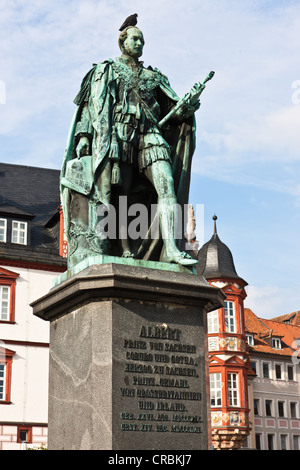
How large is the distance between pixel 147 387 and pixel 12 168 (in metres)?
30.6

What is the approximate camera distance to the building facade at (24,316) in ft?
95.8

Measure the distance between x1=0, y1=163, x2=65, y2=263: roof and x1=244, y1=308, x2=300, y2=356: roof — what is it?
824 inches

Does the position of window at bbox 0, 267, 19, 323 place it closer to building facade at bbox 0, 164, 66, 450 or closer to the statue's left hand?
building facade at bbox 0, 164, 66, 450

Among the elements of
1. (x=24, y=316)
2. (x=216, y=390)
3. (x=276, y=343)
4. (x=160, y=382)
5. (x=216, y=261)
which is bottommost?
(x=160, y=382)

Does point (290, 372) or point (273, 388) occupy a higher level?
point (290, 372)

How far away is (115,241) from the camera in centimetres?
732

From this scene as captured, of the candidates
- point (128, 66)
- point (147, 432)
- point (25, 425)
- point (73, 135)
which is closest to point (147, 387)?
point (147, 432)

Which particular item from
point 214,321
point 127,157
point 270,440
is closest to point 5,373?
point 214,321

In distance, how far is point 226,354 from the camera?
137 feet

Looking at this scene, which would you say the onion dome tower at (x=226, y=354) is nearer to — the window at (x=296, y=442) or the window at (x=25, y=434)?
the window at (x=296, y=442)

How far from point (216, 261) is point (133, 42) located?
3587cm

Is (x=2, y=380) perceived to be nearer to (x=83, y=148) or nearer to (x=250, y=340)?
(x=83, y=148)

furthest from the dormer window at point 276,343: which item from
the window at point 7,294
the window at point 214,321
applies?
the window at point 7,294
